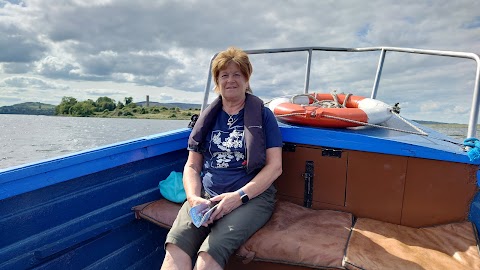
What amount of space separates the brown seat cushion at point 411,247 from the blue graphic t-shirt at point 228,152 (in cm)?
75

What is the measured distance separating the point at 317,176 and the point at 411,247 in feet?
2.46

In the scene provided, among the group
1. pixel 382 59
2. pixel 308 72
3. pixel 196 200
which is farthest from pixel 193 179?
pixel 382 59

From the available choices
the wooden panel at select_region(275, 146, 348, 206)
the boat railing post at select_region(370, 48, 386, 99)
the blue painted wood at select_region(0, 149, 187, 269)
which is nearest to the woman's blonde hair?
the wooden panel at select_region(275, 146, 348, 206)

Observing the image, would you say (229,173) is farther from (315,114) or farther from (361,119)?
(361,119)

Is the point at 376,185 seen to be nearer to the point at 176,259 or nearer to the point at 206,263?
the point at 206,263

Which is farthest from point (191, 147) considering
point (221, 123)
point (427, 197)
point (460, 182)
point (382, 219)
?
point (460, 182)

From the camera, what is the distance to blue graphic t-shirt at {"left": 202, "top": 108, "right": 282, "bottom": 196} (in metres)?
2.17

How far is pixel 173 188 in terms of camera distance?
2537mm

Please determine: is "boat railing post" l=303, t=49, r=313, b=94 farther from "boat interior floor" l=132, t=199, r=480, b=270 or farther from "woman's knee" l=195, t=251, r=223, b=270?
"woman's knee" l=195, t=251, r=223, b=270

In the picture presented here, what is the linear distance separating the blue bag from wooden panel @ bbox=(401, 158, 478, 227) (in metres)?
1.52

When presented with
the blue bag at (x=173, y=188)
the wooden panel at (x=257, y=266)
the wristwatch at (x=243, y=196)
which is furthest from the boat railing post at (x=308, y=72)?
the wooden panel at (x=257, y=266)

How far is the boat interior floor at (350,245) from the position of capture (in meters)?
1.80

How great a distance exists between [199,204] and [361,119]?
1.34 m

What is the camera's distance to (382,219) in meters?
2.33
